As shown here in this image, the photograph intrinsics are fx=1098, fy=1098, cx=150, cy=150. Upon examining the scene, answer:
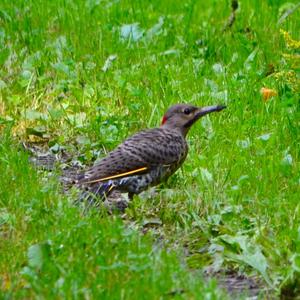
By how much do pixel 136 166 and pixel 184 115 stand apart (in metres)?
0.85

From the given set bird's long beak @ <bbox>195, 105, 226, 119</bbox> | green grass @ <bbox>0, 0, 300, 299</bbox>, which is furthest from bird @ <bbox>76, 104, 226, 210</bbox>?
bird's long beak @ <bbox>195, 105, 226, 119</bbox>

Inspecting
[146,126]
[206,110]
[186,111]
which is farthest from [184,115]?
[146,126]

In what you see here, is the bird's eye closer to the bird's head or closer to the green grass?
the bird's head

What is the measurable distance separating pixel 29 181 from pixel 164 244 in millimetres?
1002

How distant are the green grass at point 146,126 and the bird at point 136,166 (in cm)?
13

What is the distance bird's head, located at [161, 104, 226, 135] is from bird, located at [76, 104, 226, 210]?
0.15 meters

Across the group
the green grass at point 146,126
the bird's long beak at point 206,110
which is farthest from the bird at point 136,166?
the bird's long beak at point 206,110

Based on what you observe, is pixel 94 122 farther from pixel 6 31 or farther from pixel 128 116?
pixel 6 31

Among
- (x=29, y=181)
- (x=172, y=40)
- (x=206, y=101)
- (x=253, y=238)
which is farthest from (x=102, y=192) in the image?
(x=172, y=40)

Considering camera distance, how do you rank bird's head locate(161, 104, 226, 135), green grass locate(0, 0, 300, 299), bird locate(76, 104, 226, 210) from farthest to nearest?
bird's head locate(161, 104, 226, 135)
bird locate(76, 104, 226, 210)
green grass locate(0, 0, 300, 299)

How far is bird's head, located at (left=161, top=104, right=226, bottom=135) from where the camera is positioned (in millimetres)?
7883

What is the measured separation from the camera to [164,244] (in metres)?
6.36

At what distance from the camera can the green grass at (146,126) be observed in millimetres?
5480

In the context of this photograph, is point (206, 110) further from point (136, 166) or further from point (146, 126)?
point (136, 166)
